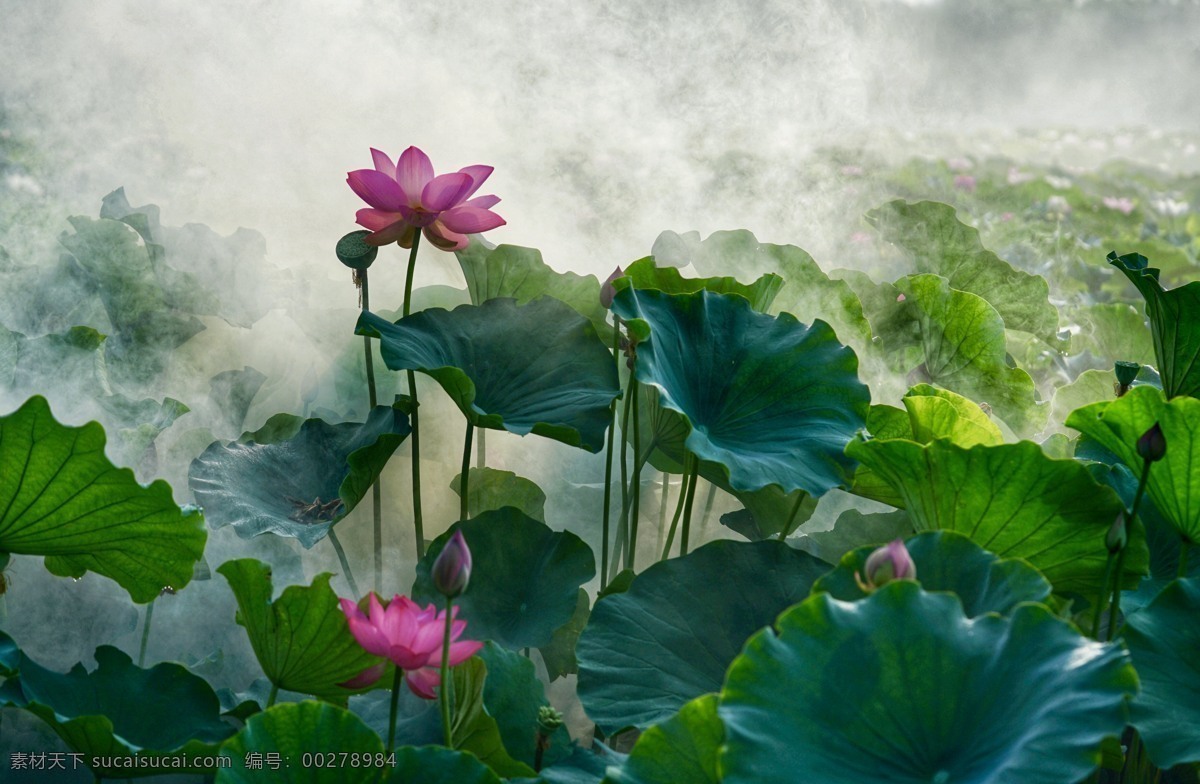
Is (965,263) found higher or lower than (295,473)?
higher

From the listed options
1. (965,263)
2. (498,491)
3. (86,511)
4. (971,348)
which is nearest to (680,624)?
(498,491)

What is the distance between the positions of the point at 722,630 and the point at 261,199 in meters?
0.77

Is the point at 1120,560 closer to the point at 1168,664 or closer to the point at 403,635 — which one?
the point at 1168,664

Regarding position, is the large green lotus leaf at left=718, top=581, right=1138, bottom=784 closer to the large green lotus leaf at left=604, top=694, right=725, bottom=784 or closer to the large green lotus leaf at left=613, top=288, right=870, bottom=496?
the large green lotus leaf at left=604, top=694, right=725, bottom=784

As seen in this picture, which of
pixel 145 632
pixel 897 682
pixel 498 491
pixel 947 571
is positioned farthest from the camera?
pixel 498 491

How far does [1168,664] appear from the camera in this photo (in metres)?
0.60

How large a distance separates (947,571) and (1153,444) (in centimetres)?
14

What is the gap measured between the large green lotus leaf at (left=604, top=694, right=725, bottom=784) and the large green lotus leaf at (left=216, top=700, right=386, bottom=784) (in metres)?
0.13

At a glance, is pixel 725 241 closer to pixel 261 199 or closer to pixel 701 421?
pixel 701 421

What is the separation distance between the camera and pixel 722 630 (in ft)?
2.34

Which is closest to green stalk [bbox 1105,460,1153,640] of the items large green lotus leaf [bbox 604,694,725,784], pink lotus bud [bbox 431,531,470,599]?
large green lotus leaf [bbox 604,694,725,784]

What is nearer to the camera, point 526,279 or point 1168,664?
point 1168,664

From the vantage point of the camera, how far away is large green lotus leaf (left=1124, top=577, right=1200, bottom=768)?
0.57m

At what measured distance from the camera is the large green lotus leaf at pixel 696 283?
906 mm
